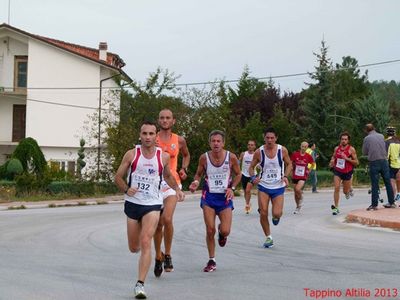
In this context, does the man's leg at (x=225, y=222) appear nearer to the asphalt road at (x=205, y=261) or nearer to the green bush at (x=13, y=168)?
the asphalt road at (x=205, y=261)

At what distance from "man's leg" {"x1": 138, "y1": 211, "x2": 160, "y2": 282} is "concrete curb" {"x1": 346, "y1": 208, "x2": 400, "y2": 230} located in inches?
288

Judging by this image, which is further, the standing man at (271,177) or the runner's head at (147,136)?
the standing man at (271,177)

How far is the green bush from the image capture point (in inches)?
1241

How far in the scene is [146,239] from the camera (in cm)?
785

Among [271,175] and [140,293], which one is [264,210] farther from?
[140,293]

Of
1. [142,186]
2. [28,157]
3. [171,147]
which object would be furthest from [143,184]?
[28,157]

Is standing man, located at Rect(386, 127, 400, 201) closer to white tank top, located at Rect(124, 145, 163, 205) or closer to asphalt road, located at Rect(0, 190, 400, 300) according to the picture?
asphalt road, located at Rect(0, 190, 400, 300)

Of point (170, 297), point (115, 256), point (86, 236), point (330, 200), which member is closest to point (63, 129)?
point (330, 200)

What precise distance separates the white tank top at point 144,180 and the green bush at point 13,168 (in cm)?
2433

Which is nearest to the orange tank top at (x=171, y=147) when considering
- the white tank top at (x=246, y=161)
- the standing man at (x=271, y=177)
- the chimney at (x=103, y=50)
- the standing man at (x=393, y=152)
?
the standing man at (x=271, y=177)

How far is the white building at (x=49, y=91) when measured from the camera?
46.2 metres

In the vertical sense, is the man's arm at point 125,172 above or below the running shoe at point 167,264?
above

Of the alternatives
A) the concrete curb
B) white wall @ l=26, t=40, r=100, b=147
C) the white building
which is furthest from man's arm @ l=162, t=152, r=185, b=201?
white wall @ l=26, t=40, r=100, b=147

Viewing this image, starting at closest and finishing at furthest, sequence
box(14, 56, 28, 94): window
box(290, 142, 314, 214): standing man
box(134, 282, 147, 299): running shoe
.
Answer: box(134, 282, 147, 299): running shoe
box(290, 142, 314, 214): standing man
box(14, 56, 28, 94): window
